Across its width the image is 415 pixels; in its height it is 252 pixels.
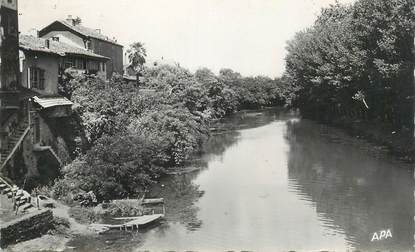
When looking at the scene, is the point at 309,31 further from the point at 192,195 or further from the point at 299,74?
the point at 192,195

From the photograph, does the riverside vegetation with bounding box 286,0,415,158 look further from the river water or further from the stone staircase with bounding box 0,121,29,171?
the stone staircase with bounding box 0,121,29,171

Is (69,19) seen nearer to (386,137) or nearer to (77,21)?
(77,21)

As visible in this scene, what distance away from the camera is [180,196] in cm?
3488

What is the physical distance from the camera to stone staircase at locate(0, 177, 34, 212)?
24323mm

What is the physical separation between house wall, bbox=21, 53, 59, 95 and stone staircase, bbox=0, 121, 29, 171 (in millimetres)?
4615

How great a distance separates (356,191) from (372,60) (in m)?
19.9

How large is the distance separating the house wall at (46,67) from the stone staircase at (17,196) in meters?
10.4

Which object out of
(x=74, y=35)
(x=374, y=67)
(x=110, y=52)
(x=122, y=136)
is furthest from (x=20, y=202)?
(x=110, y=52)

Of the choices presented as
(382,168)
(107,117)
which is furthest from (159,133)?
(382,168)

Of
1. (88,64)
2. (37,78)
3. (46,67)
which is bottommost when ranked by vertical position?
(37,78)

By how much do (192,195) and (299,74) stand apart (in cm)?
6600

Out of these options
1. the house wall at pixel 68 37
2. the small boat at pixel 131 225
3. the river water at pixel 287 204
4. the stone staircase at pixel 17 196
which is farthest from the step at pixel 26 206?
the house wall at pixel 68 37

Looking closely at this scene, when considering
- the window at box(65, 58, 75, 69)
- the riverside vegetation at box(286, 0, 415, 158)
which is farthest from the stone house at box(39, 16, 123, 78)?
the riverside vegetation at box(286, 0, 415, 158)

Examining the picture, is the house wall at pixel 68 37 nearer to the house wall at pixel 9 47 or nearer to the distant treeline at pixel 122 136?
the distant treeline at pixel 122 136
